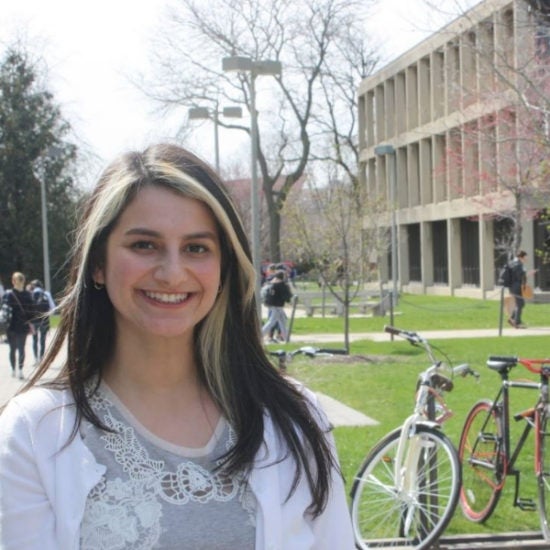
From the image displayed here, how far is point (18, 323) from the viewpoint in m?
16.0

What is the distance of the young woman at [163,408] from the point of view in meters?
1.99

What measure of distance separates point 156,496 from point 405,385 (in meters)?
11.7

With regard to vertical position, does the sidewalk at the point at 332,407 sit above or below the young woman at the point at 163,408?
below

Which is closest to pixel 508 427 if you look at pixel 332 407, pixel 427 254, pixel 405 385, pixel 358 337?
pixel 332 407

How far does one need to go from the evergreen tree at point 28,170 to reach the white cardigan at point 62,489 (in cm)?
4346

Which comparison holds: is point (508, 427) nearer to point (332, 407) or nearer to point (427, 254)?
point (332, 407)

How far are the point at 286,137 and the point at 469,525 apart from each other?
160 feet

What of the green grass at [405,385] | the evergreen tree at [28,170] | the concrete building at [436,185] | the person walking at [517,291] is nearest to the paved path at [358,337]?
the person walking at [517,291]

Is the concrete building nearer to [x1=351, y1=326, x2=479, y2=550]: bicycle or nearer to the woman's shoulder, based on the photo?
→ [x1=351, y1=326, x2=479, y2=550]: bicycle

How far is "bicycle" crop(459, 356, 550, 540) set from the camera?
20.0 ft

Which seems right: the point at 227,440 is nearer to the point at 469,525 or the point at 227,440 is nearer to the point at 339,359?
the point at 469,525

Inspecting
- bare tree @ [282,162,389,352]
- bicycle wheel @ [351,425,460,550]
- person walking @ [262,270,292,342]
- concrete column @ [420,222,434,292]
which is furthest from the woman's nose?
concrete column @ [420,222,434,292]

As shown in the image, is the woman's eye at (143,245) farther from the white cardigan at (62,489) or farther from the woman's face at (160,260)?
the white cardigan at (62,489)

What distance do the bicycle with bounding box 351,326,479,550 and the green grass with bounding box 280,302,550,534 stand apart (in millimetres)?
643
